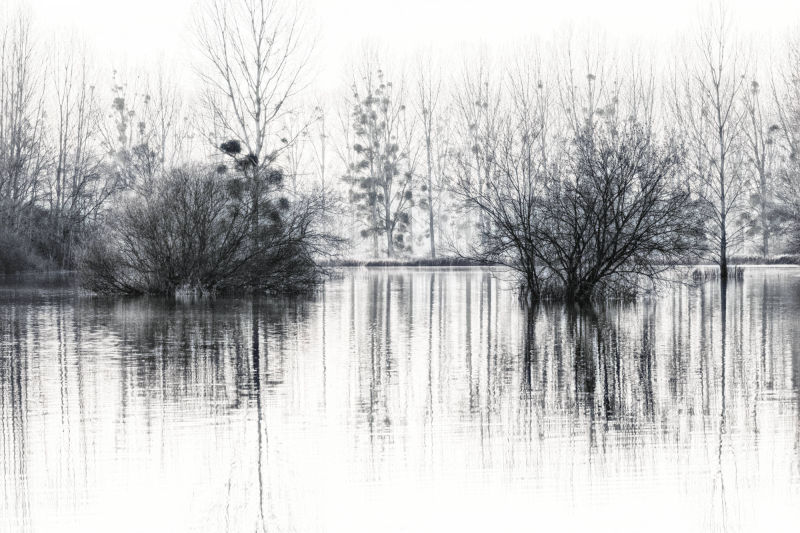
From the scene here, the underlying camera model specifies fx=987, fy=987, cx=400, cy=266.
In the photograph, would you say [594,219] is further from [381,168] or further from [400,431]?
[381,168]

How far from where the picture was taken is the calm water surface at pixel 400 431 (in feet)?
20.7

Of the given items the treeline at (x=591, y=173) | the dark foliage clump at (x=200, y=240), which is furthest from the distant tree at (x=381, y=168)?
the dark foliage clump at (x=200, y=240)

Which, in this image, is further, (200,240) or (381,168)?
(381,168)

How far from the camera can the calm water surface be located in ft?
20.7

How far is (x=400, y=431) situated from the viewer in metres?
8.69

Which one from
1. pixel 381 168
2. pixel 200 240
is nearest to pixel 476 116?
pixel 381 168

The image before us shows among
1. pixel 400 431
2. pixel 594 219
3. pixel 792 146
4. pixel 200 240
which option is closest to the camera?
pixel 400 431

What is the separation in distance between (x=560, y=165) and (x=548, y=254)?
2775 mm

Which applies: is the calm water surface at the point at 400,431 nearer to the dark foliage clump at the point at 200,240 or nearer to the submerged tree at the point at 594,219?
the submerged tree at the point at 594,219

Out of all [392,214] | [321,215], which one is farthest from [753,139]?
[321,215]

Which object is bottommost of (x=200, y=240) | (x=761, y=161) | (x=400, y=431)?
(x=400, y=431)

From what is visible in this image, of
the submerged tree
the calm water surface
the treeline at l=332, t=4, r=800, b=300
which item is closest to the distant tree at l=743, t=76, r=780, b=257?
the treeline at l=332, t=4, r=800, b=300

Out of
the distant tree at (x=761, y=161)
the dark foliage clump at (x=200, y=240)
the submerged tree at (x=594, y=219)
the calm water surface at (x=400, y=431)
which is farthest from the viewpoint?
the distant tree at (x=761, y=161)

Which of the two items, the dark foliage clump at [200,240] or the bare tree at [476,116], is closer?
the dark foliage clump at [200,240]
